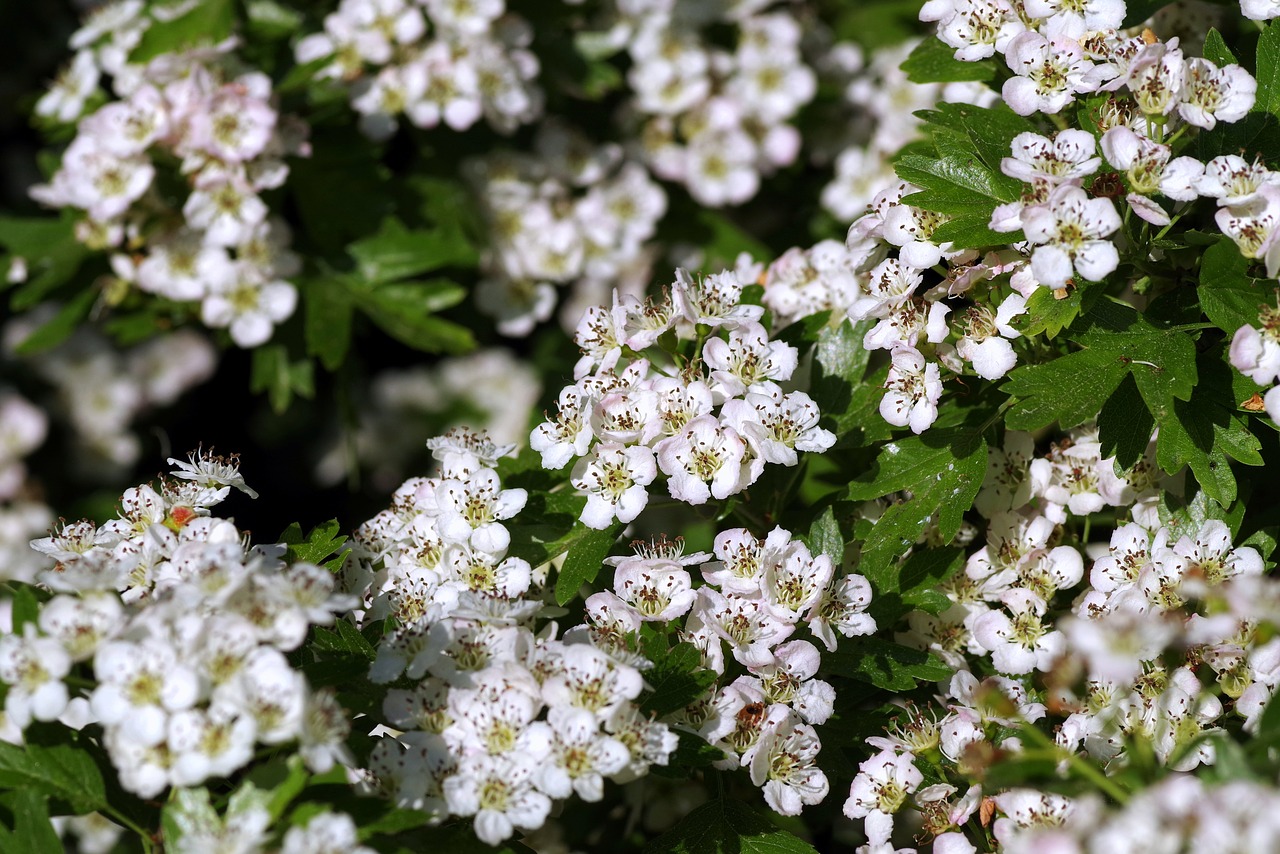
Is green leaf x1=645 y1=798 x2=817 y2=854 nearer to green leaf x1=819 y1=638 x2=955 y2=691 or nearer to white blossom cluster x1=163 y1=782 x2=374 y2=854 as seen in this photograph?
green leaf x1=819 y1=638 x2=955 y2=691

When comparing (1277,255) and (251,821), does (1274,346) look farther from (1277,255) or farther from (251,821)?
(251,821)

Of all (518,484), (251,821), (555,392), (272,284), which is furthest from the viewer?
(272,284)

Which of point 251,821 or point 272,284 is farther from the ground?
point 251,821

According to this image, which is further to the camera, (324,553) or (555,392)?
(555,392)

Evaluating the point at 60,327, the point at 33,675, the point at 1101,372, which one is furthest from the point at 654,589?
the point at 60,327

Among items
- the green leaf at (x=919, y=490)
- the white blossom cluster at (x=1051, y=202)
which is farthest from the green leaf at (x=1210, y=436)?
the green leaf at (x=919, y=490)

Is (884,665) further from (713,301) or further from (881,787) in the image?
(713,301)

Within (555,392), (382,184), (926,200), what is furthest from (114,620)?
(382,184)
